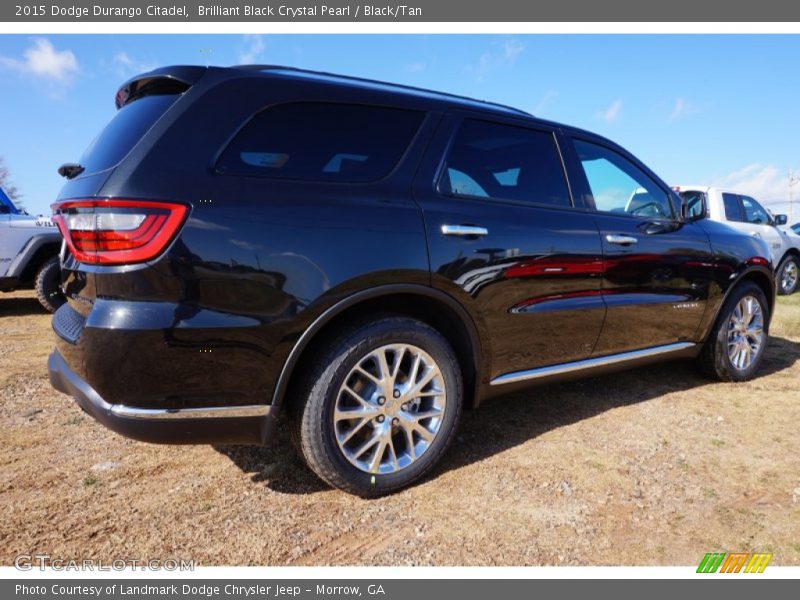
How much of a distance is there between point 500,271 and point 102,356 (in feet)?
5.61

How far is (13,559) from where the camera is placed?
188cm

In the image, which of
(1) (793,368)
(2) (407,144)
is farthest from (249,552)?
(1) (793,368)

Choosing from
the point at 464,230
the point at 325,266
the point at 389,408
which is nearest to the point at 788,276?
the point at 464,230

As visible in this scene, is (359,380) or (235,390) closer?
(235,390)

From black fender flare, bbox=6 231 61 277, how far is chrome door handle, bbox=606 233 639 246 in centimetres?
673

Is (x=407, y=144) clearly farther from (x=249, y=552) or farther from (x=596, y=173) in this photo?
(x=249, y=552)

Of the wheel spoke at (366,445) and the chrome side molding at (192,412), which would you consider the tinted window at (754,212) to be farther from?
the chrome side molding at (192,412)

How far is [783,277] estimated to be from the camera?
35.1 feet

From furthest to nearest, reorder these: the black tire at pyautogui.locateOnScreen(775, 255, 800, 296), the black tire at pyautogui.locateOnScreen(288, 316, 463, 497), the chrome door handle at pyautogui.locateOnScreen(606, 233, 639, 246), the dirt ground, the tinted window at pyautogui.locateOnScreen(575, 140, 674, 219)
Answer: the black tire at pyautogui.locateOnScreen(775, 255, 800, 296) → the tinted window at pyautogui.locateOnScreen(575, 140, 674, 219) → the chrome door handle at pyautogui.locateOnScreen(606, 233, 639, 246) → the black tire at pyautogui.locateOnScreen(288, 316, 463, 497) → the dirt ground

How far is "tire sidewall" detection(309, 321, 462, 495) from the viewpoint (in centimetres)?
216

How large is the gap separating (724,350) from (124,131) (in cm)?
409

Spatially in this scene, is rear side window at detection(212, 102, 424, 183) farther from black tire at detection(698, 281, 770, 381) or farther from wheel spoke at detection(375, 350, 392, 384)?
black tire at detection(698, 281, 770, 381)

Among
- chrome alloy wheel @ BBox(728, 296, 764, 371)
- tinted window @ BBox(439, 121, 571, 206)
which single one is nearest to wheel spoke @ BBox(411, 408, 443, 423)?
tinted window @ BBox(439, 121, 571, 206)

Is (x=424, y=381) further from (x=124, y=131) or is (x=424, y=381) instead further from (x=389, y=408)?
(x=124, y=131)
